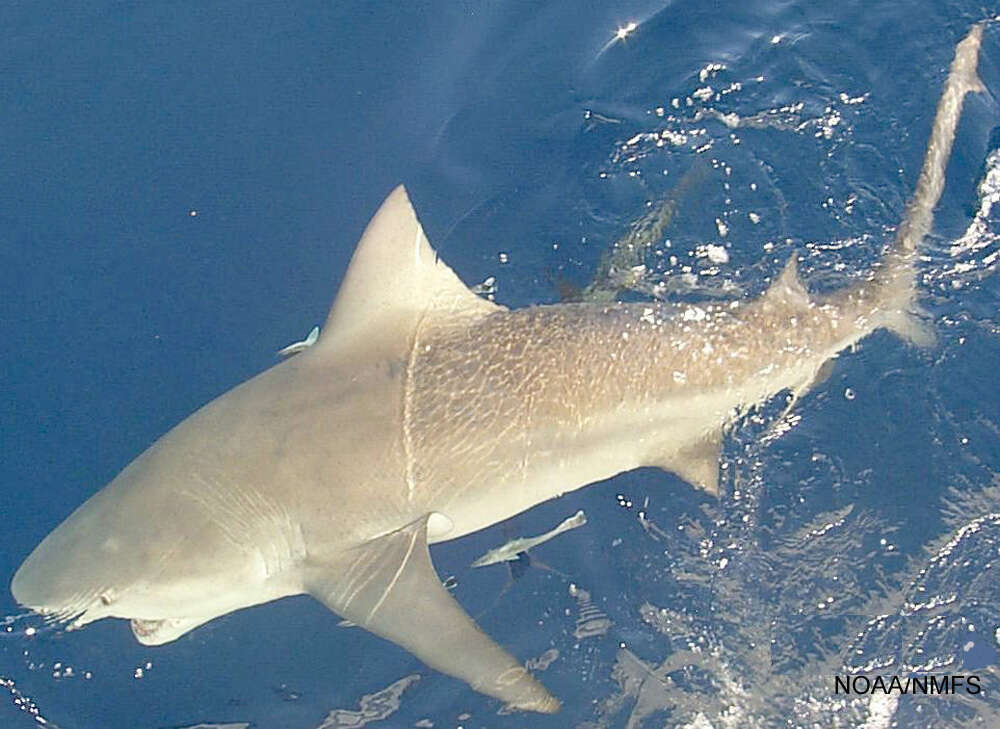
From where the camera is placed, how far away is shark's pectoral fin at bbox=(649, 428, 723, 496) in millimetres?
4031

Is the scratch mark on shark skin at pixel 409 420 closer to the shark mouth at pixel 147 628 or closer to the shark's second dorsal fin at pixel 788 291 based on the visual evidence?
the shark mouth at pixel 147 628

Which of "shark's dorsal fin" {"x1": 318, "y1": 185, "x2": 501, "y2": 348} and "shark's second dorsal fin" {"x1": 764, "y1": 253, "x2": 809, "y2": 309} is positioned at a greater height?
"shark's dorsal fin" {"x1": 318, "y1": 185, "x2": 501, "y2": 348}

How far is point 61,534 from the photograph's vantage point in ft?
10.8

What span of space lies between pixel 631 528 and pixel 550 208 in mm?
1718

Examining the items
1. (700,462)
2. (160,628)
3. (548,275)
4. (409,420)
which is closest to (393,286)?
(409,420)

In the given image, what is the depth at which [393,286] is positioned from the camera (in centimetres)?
394

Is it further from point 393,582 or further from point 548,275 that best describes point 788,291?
point 393,582

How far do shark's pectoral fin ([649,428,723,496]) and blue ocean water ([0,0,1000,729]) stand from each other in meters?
0.24

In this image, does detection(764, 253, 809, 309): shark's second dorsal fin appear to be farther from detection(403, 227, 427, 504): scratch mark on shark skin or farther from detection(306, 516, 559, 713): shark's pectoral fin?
detection(306, 516, 559, 713): shark's pectoral fin

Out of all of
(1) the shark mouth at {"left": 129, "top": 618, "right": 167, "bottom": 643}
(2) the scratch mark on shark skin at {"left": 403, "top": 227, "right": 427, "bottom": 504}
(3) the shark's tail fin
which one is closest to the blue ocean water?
(3) the shark's tail fin

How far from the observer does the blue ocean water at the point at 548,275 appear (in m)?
3.99

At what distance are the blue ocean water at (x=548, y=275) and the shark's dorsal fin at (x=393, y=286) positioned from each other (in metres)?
0.82

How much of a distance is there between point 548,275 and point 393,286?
1.24m

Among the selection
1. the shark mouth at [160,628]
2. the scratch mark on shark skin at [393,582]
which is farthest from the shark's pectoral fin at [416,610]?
the shark mouth at [160,628]
